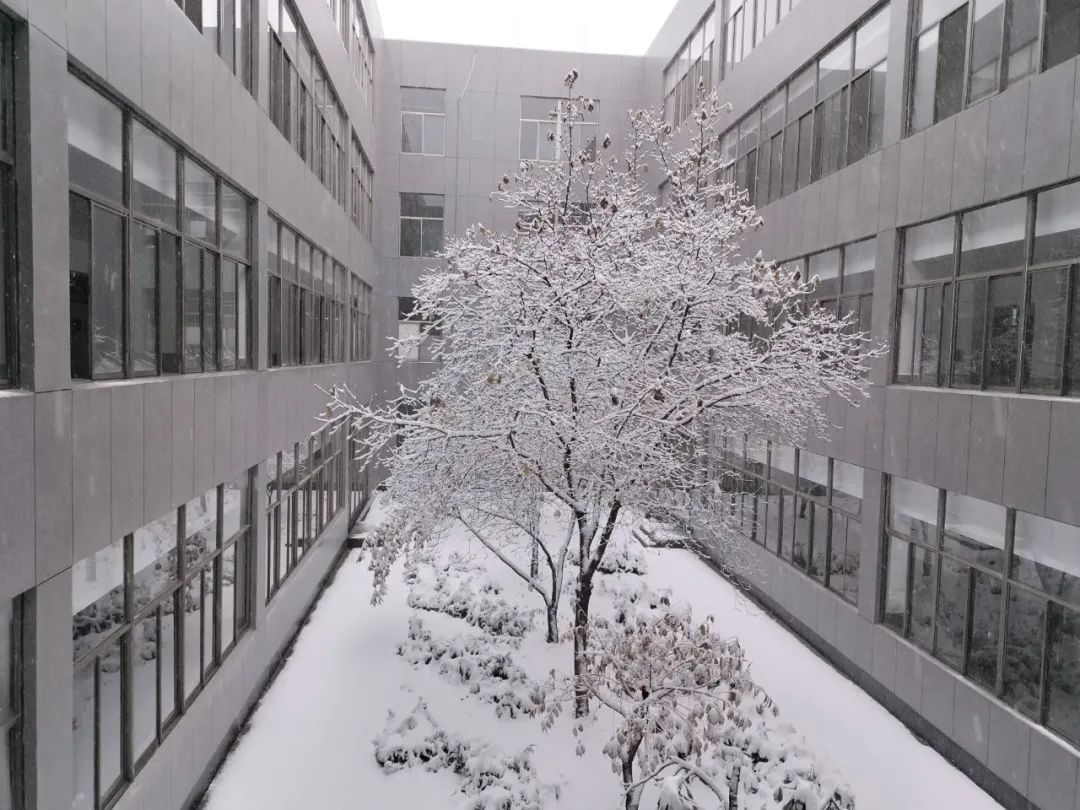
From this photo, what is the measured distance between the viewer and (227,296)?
31.5ft

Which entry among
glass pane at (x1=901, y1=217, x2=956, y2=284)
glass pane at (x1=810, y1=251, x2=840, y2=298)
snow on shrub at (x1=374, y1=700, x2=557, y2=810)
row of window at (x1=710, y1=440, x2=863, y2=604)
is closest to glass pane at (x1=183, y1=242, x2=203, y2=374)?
snow on shrub at (x1=374, y1=700, x2=557, y2=810)

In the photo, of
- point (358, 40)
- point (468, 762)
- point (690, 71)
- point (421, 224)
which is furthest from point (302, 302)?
point (690, 71)

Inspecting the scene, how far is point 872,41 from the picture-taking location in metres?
12.9

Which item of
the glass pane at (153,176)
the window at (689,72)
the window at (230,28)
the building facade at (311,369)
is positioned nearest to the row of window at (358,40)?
the building facade at (311,369)

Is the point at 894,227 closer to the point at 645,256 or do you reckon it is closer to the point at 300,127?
the point at 645,256

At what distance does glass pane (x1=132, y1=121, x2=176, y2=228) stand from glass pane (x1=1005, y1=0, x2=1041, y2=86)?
9.61 metres

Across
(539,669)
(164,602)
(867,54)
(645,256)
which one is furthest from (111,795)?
(867,54)

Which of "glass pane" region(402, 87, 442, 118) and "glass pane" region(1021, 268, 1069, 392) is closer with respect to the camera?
"glass pane" region(1021, 268, 1069, 392)

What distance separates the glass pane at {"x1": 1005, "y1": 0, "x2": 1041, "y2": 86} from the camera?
902 cm

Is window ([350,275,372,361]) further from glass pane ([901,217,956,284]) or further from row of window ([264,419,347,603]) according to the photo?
glass pane ([901,217,956,284])

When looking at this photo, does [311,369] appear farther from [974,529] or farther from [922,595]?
[974,529]

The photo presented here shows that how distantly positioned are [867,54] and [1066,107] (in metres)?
5.39

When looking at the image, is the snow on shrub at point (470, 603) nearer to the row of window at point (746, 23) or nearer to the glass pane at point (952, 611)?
the glass pane at point (952, 611)

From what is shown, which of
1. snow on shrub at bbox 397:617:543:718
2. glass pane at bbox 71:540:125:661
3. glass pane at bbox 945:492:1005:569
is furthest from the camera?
snow on shrub at bbox 397:617:543:718
